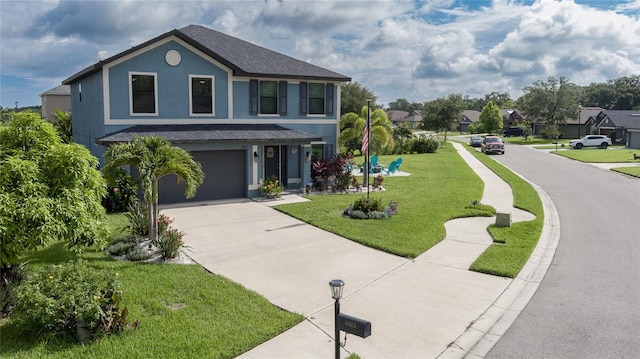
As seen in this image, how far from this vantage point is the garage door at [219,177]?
1818 centimetres

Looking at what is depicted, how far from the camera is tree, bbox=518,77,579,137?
217ft

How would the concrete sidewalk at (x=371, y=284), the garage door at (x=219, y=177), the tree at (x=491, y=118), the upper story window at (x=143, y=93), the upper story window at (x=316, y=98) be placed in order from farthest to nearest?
the tree at (x=491, y=118) → the upper story window at (x=316, y=98) → the garage door at (x=219, y=177) → the upper story window at (x=143, y=93) → the concrete sidewalk at (x=371, y=284)

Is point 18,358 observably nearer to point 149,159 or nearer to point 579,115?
point 149,159

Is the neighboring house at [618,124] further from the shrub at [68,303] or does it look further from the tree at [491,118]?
the shrub at [68,303]

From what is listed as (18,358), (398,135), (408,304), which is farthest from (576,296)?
(398,135)

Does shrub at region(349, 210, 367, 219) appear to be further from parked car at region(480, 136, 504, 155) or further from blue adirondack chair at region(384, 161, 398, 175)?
parked car at region(480, 136, 504, 155)

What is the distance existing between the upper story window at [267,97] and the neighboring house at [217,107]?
43mm

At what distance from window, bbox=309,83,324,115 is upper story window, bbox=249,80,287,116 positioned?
1.42 m

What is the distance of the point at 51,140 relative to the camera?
7719 mm

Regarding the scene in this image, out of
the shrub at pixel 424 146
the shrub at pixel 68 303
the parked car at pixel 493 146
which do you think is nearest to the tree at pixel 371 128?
the shrub at pixel 68 303

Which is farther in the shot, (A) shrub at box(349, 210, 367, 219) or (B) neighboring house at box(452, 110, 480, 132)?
(B) neighboring house at box(452, 110, 480, 132)

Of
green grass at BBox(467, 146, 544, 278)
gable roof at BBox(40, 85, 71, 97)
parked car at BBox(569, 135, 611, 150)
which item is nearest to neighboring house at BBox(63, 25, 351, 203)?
green grass at BBox(467, 146, 544, 278)

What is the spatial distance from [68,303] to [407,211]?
1200cm

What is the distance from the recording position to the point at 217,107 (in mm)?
19359
